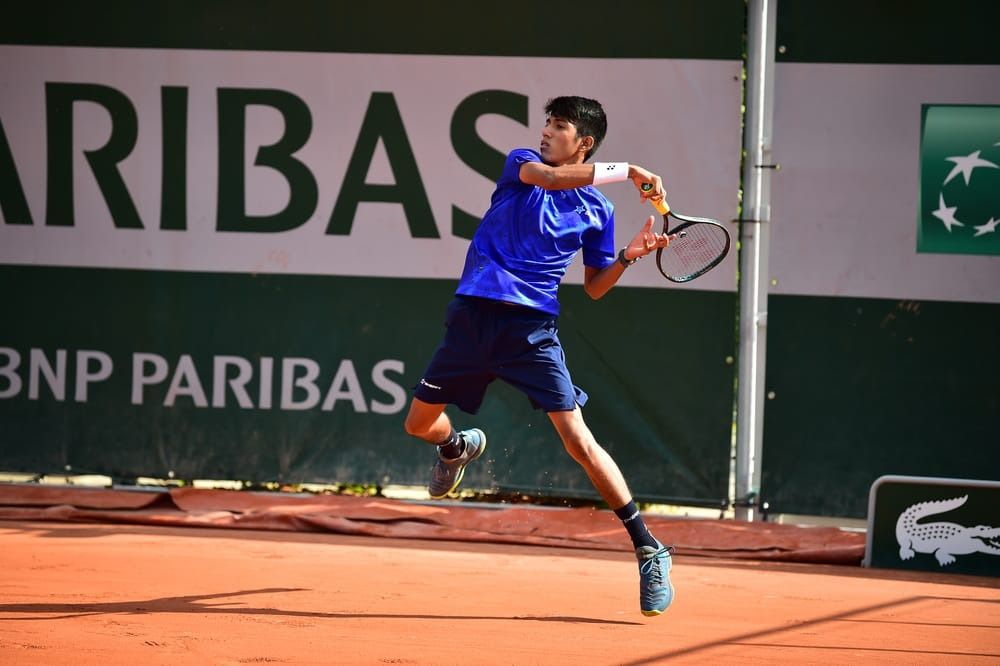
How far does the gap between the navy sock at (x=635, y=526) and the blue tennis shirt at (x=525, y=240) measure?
685mm

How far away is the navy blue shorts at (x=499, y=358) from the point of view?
4.29m

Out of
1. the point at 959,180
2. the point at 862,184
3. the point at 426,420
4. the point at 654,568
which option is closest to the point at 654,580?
the point at 654,568

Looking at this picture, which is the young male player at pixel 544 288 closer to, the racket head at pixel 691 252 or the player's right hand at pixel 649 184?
the player's right hand at pixel 649 184

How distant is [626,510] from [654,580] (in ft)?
0.80

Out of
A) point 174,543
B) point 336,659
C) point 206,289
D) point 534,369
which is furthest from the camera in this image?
point 206,289

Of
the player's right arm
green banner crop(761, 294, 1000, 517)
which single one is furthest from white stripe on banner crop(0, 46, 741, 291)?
the player's right arm

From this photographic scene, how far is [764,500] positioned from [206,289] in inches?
114

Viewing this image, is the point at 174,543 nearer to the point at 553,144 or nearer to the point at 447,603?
the point at 447,603

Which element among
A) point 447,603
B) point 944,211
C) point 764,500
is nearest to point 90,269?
point 447,603

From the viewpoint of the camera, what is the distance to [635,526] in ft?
14.0

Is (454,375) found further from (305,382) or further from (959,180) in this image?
(959,180)

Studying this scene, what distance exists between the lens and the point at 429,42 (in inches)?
251

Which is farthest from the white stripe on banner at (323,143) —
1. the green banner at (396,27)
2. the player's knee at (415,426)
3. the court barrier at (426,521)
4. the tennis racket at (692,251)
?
the player's knee at (415,426)

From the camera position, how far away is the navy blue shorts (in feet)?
14.1
